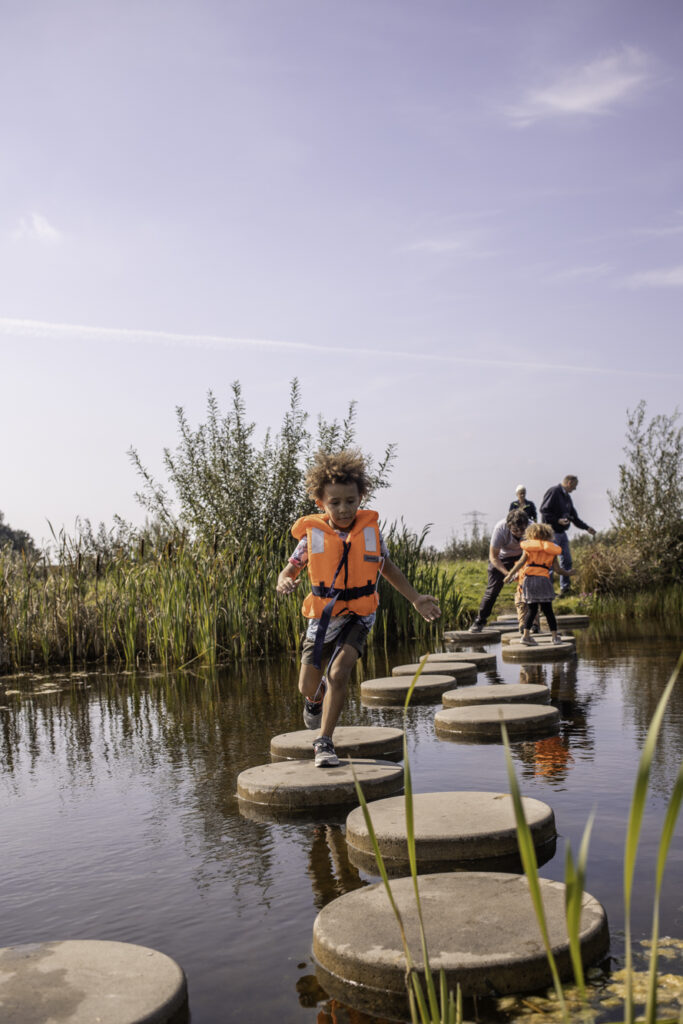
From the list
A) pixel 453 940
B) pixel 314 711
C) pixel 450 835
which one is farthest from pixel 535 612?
pixel 453 940

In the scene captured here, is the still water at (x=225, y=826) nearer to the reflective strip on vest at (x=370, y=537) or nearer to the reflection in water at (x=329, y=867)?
the reflection in water at (x=329, y=867)

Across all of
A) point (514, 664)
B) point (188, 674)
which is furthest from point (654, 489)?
point (188, 674)

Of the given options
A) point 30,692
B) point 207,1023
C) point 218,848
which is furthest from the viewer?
point 30,692

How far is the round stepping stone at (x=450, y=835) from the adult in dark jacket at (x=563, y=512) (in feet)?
43.0

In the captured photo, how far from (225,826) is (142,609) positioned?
8056 millimetres

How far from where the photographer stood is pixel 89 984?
2787 mm

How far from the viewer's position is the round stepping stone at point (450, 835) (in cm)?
391

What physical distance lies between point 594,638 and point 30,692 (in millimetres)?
7001

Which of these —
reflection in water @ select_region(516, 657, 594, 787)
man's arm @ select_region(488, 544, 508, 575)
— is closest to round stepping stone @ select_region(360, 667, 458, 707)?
reflection in water @ select_region(516, 657, 594, 787)

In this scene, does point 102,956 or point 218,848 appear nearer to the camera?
point 102,956

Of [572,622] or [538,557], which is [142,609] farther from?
[572,622]

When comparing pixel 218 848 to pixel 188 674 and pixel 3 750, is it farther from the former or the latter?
pixel 188 674

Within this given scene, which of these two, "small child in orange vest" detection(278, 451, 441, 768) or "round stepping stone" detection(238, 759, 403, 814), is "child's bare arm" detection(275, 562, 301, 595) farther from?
"round stepping stone" detection(238, 759, 403, 814)

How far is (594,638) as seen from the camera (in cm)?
1283
